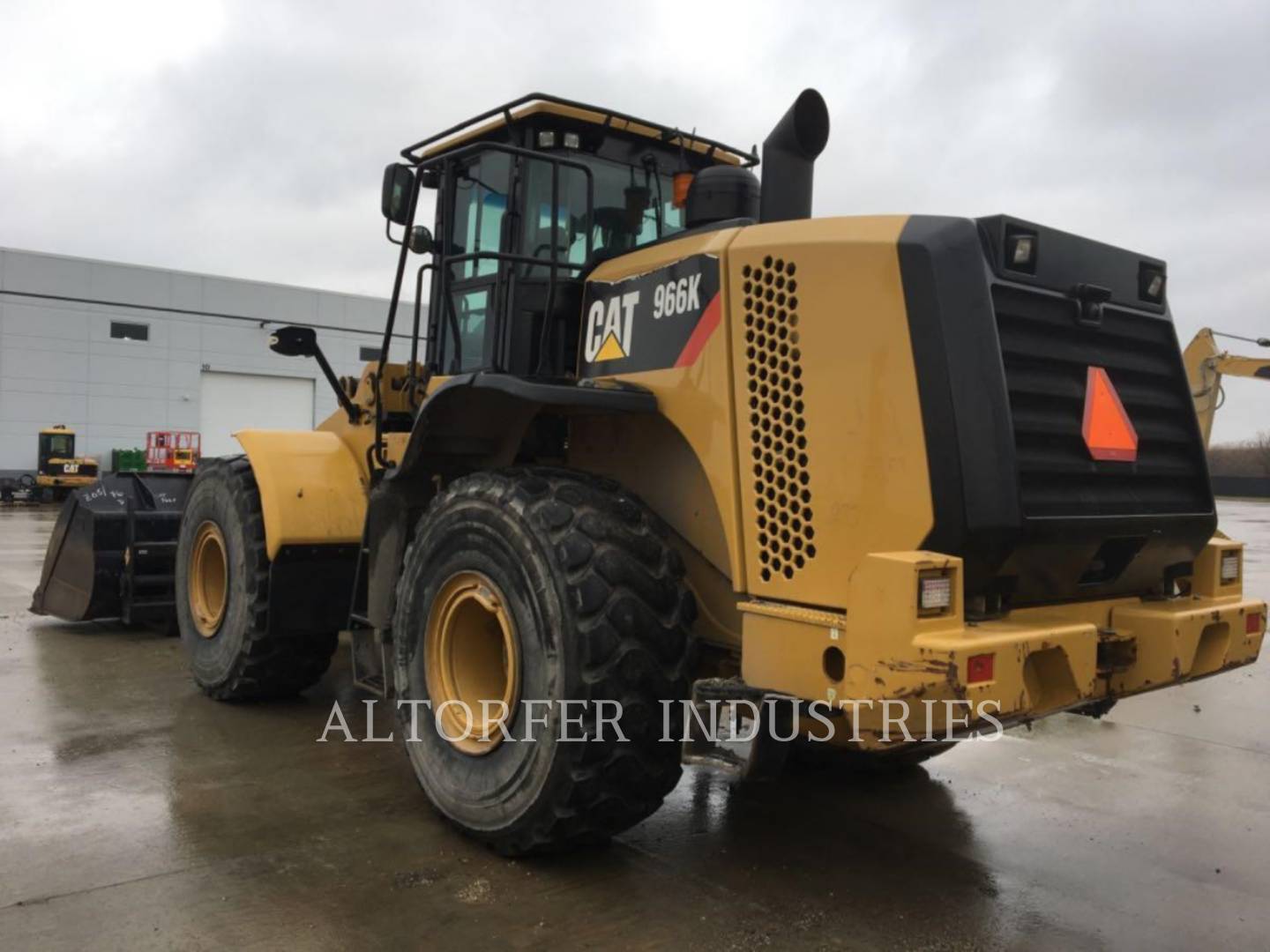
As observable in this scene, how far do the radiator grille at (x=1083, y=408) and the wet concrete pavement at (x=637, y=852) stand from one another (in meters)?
1.38

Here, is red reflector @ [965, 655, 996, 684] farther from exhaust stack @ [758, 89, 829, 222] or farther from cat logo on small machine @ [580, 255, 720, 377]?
exhaust stack @ [758, 89, 829, 222]

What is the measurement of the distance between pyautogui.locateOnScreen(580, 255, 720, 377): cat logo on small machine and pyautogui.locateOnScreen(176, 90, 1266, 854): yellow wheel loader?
1cm

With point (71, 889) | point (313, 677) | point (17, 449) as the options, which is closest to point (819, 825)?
point (71, 889)

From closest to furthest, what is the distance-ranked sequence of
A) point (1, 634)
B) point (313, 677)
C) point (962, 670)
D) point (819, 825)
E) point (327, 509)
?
point (962, 670), point (819, 825), point (327, 509), point (313, 677), point (1, 634)

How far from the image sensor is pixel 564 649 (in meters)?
3.49

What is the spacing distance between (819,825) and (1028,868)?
822 mm

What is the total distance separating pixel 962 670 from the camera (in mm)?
2865

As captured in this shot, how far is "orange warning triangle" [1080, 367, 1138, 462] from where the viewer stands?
358 centimetres

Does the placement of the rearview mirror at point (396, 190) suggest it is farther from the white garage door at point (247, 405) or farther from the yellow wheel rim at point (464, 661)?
the white garage door at point (247, 405)

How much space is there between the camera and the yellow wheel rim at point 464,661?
160 inches

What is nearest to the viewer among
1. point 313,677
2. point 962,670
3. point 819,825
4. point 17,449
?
point 962,670

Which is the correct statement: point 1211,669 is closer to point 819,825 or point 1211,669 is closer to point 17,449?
point 819,825

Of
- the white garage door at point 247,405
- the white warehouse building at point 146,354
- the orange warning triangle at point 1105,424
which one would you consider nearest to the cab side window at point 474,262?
the orange warning triangle at point 1105,424

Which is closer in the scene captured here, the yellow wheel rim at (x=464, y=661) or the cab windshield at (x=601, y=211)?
the yellow wheel rim at (x=464, y=661)
